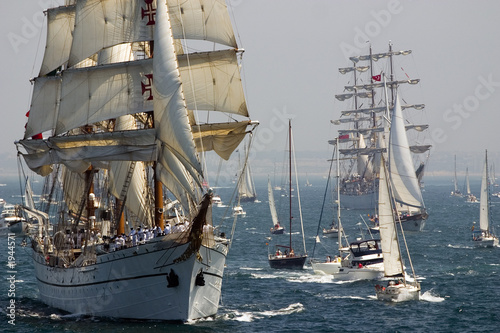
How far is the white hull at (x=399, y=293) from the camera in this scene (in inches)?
1874

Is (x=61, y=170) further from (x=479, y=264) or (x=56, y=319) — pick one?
(x=479, y=264)

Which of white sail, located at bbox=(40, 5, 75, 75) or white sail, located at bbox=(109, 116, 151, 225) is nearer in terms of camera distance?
white sail, located at bbox=(109, 116, 151, 225)

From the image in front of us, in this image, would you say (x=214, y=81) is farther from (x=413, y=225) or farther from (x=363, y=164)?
(x=363, y=164)

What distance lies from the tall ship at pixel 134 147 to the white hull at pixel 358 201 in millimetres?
115845

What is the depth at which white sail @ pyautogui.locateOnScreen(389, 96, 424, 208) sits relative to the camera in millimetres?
98562

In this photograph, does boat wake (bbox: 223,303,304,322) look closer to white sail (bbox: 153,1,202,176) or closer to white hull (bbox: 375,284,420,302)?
white hull (bbox: 375,284,420,302)

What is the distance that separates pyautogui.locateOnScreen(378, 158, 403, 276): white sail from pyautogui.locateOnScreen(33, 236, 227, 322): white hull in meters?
14.2

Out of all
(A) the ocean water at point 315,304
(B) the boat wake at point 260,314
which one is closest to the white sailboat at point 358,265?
(A) the ocean water at point 315,304

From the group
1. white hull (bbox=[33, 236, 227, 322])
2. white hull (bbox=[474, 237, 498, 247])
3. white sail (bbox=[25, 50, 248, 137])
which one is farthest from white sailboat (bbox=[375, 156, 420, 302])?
white hull (bbox=[474, 237, 498, 247])

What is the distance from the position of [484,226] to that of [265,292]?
40.1 meters

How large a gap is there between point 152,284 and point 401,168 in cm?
6546

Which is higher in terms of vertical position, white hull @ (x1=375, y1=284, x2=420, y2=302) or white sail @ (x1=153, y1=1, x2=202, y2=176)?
white sail @ (x1=153, y1=1, x2=202, y2=176)

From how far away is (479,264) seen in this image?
6719cm

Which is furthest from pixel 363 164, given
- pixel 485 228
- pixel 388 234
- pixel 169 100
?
pixel 169 100
